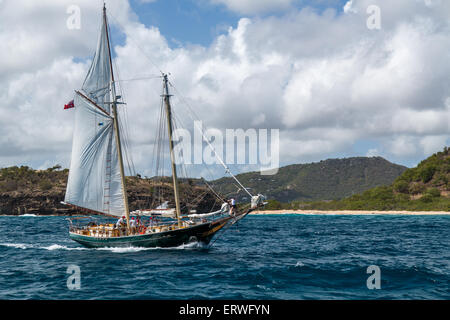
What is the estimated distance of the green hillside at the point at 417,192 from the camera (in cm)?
14825

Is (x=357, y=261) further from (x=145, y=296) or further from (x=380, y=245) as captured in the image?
(x=145, y=296)

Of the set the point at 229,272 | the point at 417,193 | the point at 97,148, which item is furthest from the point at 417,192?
the point at 229,272

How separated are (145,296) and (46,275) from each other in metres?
9.24

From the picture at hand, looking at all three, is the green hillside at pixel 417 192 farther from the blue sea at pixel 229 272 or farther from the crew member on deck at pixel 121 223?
the crew member on deck at pixel 121 223

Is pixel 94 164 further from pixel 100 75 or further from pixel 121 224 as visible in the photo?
pixel 100 75

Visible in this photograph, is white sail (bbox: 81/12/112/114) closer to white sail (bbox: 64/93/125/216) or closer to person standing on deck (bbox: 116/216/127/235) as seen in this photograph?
white sail (bbox: 64/93/125/216)

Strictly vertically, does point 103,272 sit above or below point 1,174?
below

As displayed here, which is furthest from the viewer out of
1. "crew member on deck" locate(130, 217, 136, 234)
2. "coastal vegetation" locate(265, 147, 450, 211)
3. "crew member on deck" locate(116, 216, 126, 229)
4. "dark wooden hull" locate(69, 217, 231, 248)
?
"coastal vegetation" locate(265, 147, 450, 211)

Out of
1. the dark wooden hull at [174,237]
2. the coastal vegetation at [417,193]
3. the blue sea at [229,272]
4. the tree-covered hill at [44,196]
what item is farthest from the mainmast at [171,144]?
the coastal vegetation at [417,193]

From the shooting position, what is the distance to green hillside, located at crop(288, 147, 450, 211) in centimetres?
14825

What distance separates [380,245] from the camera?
40.7 m

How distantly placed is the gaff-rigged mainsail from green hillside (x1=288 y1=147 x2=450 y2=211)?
128 m

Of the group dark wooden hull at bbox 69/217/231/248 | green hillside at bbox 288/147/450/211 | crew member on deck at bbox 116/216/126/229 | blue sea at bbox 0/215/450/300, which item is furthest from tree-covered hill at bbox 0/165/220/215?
blue sea at bbox 0/215/450/300
